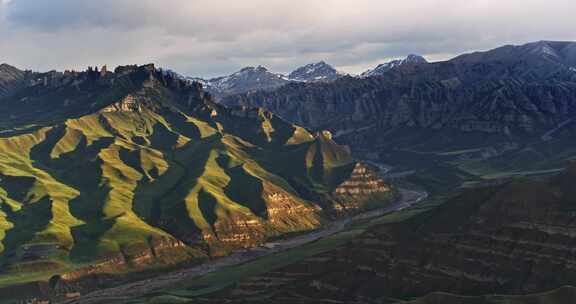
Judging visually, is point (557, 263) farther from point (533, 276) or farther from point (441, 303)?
point (441, 303)

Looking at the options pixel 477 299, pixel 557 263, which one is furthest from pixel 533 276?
pixel 477 299

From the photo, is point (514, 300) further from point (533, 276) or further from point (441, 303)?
point (533, 276)

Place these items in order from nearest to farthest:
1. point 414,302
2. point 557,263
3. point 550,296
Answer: point 550,296
point 414,302
point 557,263

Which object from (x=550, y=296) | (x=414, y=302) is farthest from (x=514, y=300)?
(x=414, y=302)

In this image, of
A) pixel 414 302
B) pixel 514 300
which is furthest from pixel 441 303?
pixel 514 300

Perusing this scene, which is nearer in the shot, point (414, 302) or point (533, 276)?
point (414, 302)

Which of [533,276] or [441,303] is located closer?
[441,303]

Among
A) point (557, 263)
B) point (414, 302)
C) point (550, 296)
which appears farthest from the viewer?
point (557, 263)

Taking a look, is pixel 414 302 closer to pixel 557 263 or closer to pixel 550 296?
pixel 550 296
